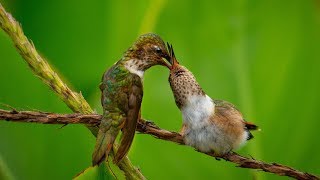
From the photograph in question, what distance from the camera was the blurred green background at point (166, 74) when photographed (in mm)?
693

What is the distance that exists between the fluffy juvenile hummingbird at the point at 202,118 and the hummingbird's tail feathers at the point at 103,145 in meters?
0.08

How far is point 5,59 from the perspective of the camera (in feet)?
2.32

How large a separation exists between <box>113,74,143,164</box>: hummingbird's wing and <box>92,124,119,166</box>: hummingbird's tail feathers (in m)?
0.02

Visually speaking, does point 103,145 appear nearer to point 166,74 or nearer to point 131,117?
point 131,117

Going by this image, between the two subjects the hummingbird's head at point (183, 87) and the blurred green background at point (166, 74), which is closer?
the hummingbird's head at point (183, 87)

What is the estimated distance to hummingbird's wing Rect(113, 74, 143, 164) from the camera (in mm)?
553

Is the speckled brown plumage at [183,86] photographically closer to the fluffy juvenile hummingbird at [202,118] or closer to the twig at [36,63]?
the fluffy juvenile hummingbird at [202,118]

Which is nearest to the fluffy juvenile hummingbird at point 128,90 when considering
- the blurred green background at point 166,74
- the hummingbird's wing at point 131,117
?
the hummingbird's wing at point 131,117

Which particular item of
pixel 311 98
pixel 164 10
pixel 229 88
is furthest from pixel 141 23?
pixel 311 98

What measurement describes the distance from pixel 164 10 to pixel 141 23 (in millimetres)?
37

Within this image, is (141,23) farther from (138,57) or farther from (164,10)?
(138,57)

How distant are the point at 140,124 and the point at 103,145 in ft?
0.18

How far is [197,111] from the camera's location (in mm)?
560

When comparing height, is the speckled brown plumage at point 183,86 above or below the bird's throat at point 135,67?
below
